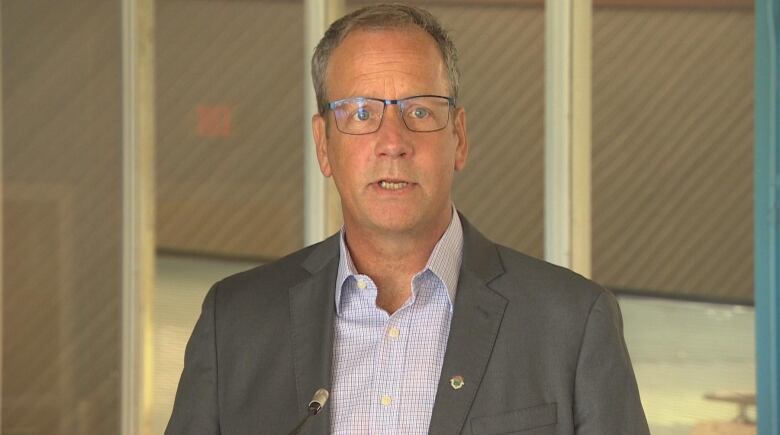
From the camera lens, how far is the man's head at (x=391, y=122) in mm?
2043

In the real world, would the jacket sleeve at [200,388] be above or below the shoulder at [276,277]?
below

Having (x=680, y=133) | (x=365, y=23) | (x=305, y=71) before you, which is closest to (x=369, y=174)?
(x=365, y=23)

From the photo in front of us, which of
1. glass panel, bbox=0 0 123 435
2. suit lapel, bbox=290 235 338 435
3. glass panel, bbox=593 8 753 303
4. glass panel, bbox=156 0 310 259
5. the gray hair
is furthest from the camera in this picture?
glass panel, bbox=0 0 123 435

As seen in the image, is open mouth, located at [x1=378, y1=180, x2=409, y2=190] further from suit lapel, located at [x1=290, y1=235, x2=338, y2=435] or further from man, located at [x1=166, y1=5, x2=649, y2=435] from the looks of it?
suit lapel, located at [x1=290, y1=235, x2=338, y2=435]

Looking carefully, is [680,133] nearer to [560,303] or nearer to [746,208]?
[746,208]

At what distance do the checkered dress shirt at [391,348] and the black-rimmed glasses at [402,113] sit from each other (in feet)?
0.59

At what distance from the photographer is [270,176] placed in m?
6.01

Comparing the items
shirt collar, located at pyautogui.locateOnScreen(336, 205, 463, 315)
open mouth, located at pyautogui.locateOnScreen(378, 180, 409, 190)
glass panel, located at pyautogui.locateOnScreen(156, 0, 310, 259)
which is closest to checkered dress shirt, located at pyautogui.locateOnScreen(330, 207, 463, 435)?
shirt collar, located at pyautogui.locateOnScreen(336, 205, 463, 315)

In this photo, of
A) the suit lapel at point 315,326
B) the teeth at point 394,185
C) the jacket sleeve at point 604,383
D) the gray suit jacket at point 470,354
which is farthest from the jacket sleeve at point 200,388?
the jacket sleeve at point 604,383

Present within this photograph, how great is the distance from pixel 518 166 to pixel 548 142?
0.16 metres

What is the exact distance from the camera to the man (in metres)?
1.96

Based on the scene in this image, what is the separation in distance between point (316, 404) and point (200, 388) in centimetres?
23

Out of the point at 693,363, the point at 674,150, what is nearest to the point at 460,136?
the point at 674,150

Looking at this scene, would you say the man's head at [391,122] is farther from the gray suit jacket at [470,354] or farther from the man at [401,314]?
the gray suit jacket at [470,354]
